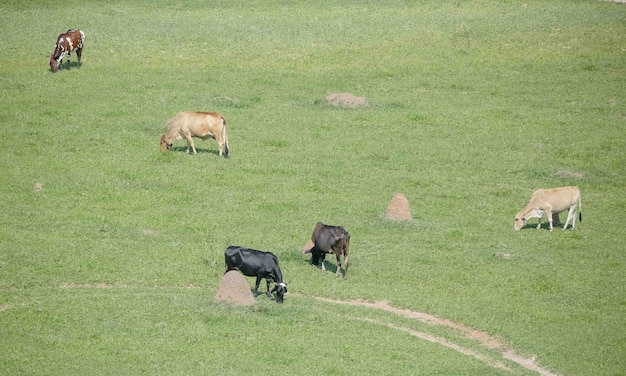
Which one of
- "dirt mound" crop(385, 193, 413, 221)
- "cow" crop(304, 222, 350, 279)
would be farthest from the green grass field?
"cow" crop(304, 222, 350, 279)

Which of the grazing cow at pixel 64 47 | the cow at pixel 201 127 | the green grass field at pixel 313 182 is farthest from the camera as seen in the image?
the grazing cow at pixel 64 47

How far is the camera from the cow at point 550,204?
34.1 meters

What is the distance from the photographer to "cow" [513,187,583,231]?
3412 centimetres

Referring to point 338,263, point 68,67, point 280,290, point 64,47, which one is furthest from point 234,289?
point 68,67

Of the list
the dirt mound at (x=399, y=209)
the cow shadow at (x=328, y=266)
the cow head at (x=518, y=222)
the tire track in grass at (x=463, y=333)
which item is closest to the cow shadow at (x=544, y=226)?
the cow head at (x=518, y=222)

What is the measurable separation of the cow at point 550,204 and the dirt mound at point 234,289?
34.7ft

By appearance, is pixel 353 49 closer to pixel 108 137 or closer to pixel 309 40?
pixel 309 40

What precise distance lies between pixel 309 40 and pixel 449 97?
942 cm

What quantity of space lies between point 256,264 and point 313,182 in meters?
10.4

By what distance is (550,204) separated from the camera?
112 feet

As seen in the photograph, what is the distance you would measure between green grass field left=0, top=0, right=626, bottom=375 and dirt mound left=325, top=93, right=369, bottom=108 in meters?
0.43

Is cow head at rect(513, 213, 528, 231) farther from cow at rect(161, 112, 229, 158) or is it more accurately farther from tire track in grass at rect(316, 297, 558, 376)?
cow at rect(161, 112, 229, 158)

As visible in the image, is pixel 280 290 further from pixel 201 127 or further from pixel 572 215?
pixel 201 127

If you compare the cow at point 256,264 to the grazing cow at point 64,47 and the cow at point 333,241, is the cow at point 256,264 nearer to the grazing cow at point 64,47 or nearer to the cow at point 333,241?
the cow at point 333,241
